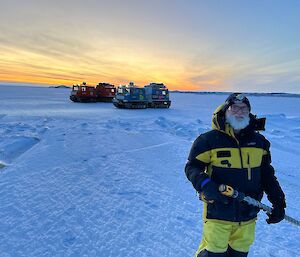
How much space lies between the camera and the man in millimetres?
2018

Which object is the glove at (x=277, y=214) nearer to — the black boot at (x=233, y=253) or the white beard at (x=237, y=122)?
the black boot at (x=233, y=253)

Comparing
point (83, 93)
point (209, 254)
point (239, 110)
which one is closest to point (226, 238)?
point (209, 254)

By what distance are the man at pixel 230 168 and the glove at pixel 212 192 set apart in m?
0.04

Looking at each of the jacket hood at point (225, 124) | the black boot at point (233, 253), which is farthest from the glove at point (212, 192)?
the black boot at point (233, 253)

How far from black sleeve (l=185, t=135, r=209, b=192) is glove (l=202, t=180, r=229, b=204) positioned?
0.18 feet

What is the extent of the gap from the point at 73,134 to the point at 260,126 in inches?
337

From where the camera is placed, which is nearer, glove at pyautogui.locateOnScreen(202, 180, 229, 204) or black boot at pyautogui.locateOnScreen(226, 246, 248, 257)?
glove at pyautogui.locateOnScreen(202, 180, 229, 204)

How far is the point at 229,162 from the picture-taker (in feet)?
6.63

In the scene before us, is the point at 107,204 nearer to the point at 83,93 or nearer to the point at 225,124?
the point at 225,124

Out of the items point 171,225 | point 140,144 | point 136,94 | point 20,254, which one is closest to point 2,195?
point 20,254

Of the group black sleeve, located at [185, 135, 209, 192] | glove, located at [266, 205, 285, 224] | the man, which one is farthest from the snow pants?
black sleeve, located at [185, 135, 209, 192]

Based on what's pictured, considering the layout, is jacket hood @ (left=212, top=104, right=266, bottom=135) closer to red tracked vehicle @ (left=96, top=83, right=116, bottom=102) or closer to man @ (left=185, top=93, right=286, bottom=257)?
man @ (left=185, top=93, right=286, bottom=257)

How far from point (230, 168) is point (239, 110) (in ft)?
1.43

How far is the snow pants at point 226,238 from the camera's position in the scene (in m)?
2.01
